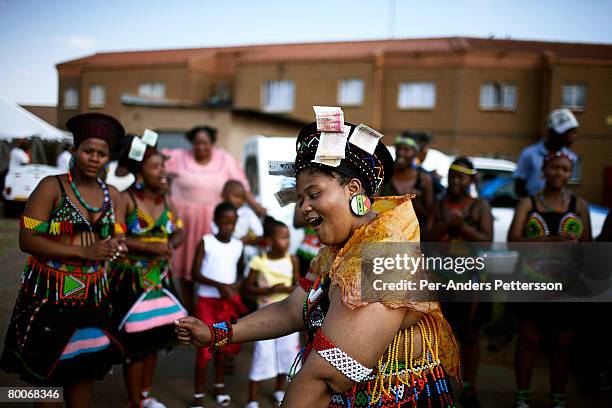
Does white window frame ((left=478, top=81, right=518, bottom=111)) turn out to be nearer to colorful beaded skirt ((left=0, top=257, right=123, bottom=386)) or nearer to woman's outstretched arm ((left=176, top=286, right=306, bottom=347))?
colorful beaded skirt ((left=0, top=257, right=123, bottom=386))

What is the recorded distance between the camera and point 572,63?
26.2 feet

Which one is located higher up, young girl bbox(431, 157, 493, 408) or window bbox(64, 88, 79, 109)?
window bbox(64, 88, 79, 109)

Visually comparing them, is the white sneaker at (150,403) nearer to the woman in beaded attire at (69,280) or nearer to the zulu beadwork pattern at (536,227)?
the woman in beaded attire at (69,280)

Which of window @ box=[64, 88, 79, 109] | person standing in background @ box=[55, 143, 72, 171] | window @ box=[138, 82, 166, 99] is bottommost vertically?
person standing in background @ box=[55, 143, 72, 171]

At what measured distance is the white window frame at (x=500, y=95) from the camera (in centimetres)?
1582

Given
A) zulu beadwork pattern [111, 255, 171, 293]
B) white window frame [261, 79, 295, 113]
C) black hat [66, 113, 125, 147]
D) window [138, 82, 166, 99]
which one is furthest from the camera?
white window frame [261, 79, 295, 113]

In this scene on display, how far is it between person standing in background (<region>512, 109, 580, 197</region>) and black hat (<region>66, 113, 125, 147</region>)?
3633 mm

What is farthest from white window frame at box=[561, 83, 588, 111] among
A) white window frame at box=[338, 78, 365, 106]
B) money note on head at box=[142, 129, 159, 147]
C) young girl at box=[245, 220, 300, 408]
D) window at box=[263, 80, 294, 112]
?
window at box=[263, 80, 294, 112]

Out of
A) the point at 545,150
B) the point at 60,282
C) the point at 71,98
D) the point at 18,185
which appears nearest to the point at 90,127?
the point at 18,185

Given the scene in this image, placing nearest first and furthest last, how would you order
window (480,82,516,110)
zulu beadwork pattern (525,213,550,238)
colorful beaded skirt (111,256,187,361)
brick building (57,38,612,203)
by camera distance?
colorful beaded skirt (111,256,187,361) < zulu beadwork pattern (525,213,550,238) < brick building (57,38,612,203) < window (480,82,516,110)

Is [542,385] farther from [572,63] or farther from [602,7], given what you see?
[572,63]

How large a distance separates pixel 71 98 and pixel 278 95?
19033mm

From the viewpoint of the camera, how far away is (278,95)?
23078 millimetres

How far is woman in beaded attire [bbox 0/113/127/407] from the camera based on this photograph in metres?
3.10
